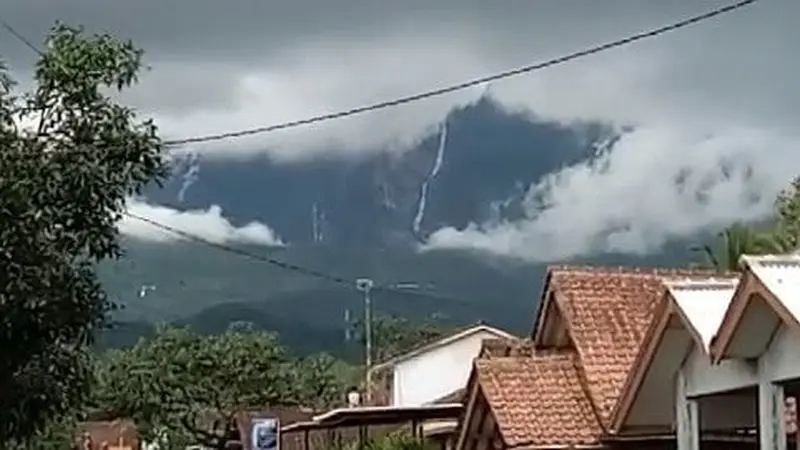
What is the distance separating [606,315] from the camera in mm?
27719

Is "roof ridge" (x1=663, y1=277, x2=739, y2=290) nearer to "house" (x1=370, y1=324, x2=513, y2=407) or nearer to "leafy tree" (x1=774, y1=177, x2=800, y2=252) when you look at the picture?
"leafy tree" (x1=774, y1=177, x2=800, y2=252)

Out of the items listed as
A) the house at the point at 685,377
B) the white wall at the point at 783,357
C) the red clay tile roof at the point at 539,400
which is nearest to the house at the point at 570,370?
the red clay tile roof at the point at 539,400

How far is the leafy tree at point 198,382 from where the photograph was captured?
7831cm

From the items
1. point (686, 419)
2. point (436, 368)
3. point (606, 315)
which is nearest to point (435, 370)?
point (436, 368)

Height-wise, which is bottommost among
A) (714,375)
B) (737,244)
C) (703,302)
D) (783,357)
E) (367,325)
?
(783,357)

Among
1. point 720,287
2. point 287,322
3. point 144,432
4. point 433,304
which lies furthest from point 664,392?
point 287,322

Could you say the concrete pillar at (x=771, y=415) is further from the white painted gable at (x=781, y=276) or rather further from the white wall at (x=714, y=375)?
the white painted gable at (x=781, y=276)

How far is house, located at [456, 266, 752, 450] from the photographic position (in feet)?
83.3

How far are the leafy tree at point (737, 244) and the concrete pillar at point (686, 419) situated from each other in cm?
1595

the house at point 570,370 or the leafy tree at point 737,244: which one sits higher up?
the leafy tree at point 737,244

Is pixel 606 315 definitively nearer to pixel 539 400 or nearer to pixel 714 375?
pixel 539 400

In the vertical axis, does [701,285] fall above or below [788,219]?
below

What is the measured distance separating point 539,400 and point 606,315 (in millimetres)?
2258

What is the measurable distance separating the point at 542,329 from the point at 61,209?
38.6 feet
